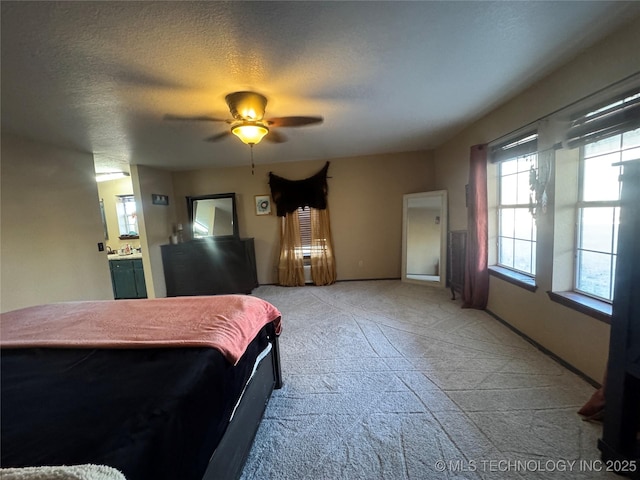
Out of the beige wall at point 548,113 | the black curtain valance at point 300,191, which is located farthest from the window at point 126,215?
the beige wall at point 548,113

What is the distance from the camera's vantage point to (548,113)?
2.06 meters

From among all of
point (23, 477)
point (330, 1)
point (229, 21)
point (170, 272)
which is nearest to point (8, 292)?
point (170, 272)

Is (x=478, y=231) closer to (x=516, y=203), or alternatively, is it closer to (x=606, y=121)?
(x=516, y=203)

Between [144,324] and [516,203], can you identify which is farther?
[516,203]

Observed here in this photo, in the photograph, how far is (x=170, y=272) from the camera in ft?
14.9

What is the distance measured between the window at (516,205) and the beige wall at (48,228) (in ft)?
15.7

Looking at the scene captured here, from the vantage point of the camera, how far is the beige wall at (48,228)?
2.39 m

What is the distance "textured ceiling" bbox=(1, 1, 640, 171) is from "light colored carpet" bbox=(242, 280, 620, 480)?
228 cm

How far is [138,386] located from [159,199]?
432 centimetres

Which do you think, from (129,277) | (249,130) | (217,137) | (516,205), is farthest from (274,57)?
(129,277)

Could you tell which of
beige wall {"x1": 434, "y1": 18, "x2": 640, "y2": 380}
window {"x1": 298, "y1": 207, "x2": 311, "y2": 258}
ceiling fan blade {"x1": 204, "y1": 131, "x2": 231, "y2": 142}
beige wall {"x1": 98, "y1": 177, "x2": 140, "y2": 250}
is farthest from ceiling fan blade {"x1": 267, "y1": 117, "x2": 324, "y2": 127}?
beige wall {"x1": 98, "y1": 177, "x2": 140, "y2": 250}

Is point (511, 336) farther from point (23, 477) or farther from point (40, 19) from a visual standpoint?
point (40, 19)

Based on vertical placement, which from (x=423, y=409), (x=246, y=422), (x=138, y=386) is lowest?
(x=423, y=409)

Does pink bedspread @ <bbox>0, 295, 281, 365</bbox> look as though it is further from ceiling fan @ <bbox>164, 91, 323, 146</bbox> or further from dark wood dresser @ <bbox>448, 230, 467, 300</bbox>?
dark wood dresser @ <bbox>448, 230, 467, 300</bbox>
